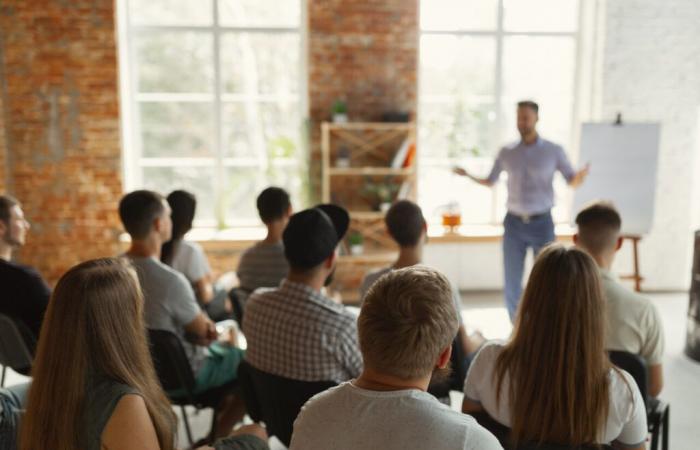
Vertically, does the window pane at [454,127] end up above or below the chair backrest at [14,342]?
above

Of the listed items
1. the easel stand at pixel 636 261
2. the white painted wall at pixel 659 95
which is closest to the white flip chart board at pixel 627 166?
the easel stand at pixel 636 261

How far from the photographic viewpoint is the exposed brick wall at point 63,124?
611cm

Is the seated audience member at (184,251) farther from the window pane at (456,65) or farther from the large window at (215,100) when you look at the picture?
the window pane at (456,65)

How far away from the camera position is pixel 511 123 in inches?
281

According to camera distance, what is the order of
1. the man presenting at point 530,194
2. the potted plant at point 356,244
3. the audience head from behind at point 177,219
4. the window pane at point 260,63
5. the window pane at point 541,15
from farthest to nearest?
the window pane at point 541,15
the window pane at point 260,63
the potted plant at point 356,244
the man presenting at point 530,194
the audience head from behind at point 177,219

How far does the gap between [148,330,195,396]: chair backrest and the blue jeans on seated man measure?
3.07 m

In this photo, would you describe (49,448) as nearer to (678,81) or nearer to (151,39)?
(151,39)

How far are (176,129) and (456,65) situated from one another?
2948mm

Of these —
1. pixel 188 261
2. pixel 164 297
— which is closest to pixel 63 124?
pixel 188 261

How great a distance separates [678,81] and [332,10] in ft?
11.3

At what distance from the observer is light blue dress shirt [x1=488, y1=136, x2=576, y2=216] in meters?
5.29

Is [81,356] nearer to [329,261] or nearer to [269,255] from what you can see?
[329,261]

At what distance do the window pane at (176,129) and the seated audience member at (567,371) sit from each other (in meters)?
5.37

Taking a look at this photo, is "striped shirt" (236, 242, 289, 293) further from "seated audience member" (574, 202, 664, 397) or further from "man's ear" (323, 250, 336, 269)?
"seated audience member" (574, 202, 664, 397)
